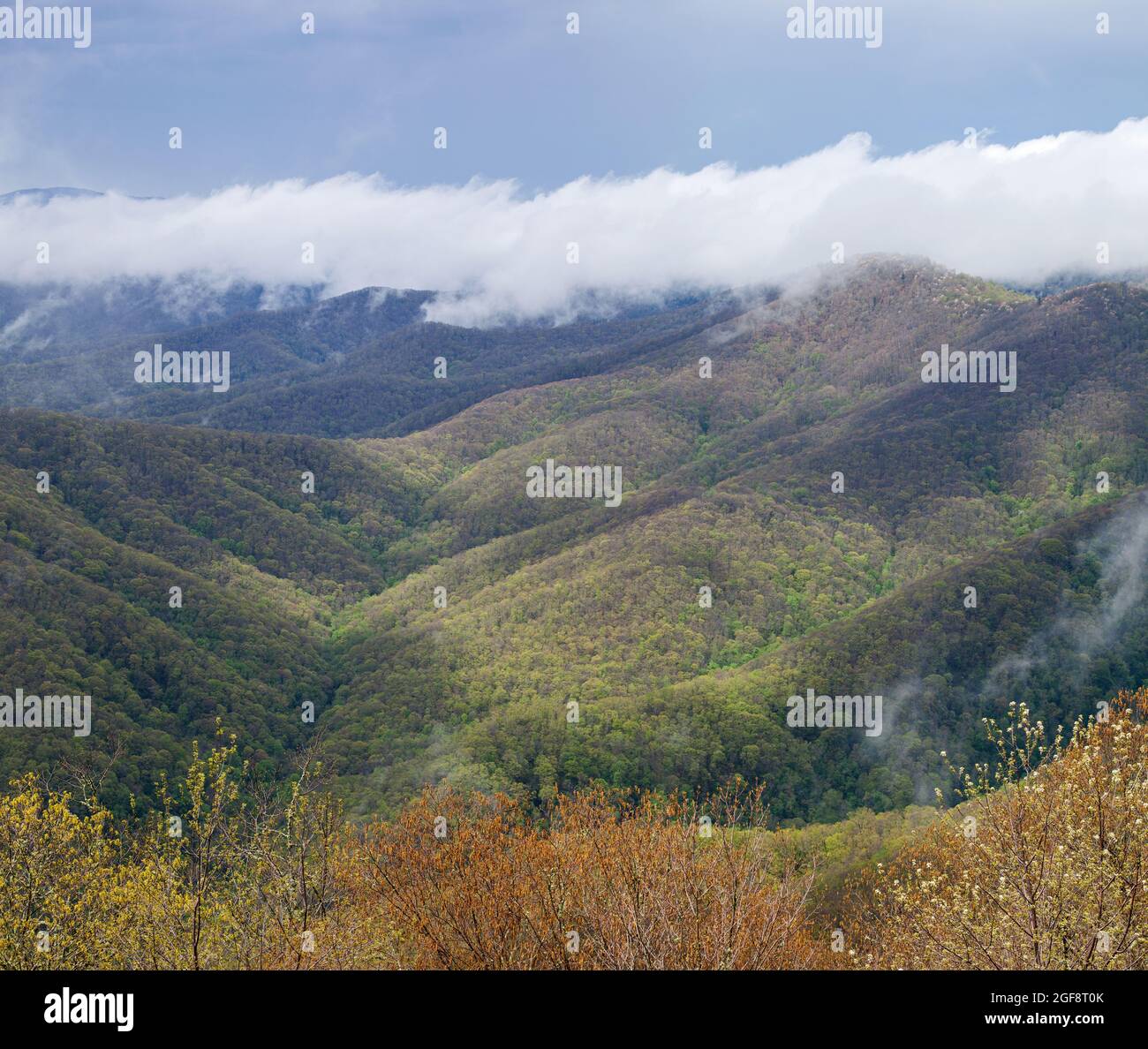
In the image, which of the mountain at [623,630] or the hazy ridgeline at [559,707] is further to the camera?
the mountain at [623,630]

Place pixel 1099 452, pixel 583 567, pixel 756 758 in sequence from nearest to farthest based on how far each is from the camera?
pixel 756 758 < pixel 583 567 < pixel 1099 452

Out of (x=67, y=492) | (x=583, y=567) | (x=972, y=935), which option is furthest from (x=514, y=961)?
(x=67, y=492)

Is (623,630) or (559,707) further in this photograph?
(623,630)

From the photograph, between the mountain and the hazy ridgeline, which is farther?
the mountain

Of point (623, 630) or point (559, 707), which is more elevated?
point (623, 630)

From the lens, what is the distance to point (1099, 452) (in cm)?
19312

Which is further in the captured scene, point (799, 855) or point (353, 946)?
A: point (799, 855)

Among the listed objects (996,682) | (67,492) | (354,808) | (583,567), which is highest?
(67,492)

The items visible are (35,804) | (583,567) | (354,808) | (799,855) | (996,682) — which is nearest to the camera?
(35,804)

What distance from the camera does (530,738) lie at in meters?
114

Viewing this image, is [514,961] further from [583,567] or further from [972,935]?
[583,567]
